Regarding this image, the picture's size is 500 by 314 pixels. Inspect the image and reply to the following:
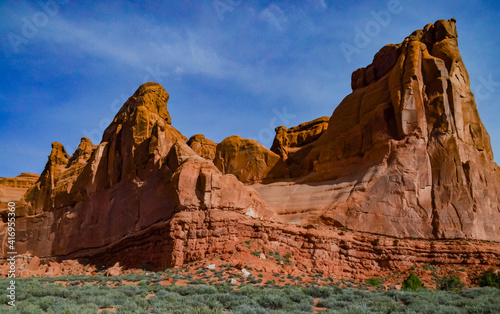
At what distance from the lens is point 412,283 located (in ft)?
83.5

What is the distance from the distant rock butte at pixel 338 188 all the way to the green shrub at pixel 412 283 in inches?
89.7

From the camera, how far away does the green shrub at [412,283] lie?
25078 mm

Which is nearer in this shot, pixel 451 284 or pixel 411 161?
pixel 451 284

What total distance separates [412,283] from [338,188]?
31.5 ft

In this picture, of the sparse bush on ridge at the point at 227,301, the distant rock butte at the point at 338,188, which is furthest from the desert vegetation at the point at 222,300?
the distant rock butte at the point at 338,188

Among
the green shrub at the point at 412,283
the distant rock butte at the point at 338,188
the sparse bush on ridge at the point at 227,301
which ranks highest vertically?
the distant rock butte at the point at 338,188

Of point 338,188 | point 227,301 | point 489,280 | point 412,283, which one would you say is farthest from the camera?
point 338,188

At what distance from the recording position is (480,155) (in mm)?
33281

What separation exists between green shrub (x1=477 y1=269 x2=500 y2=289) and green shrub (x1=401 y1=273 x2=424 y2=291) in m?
3.65

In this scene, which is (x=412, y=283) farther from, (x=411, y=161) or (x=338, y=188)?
(x=338, y=188)

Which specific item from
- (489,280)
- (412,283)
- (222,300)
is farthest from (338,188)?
(222,300)

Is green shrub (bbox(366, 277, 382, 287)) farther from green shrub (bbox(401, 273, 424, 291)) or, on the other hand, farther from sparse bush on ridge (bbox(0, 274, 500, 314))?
sparse bush on ridge (bbox(0, 274, 500, 314))

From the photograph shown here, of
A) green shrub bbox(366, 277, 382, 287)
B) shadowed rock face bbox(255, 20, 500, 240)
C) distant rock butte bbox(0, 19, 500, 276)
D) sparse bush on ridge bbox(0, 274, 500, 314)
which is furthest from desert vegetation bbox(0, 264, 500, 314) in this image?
shadowed rock face bbox(255, 20, 500, 240)

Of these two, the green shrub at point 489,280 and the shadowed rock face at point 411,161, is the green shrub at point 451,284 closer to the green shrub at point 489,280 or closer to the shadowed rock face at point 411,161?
the green shrub at point 489,280
